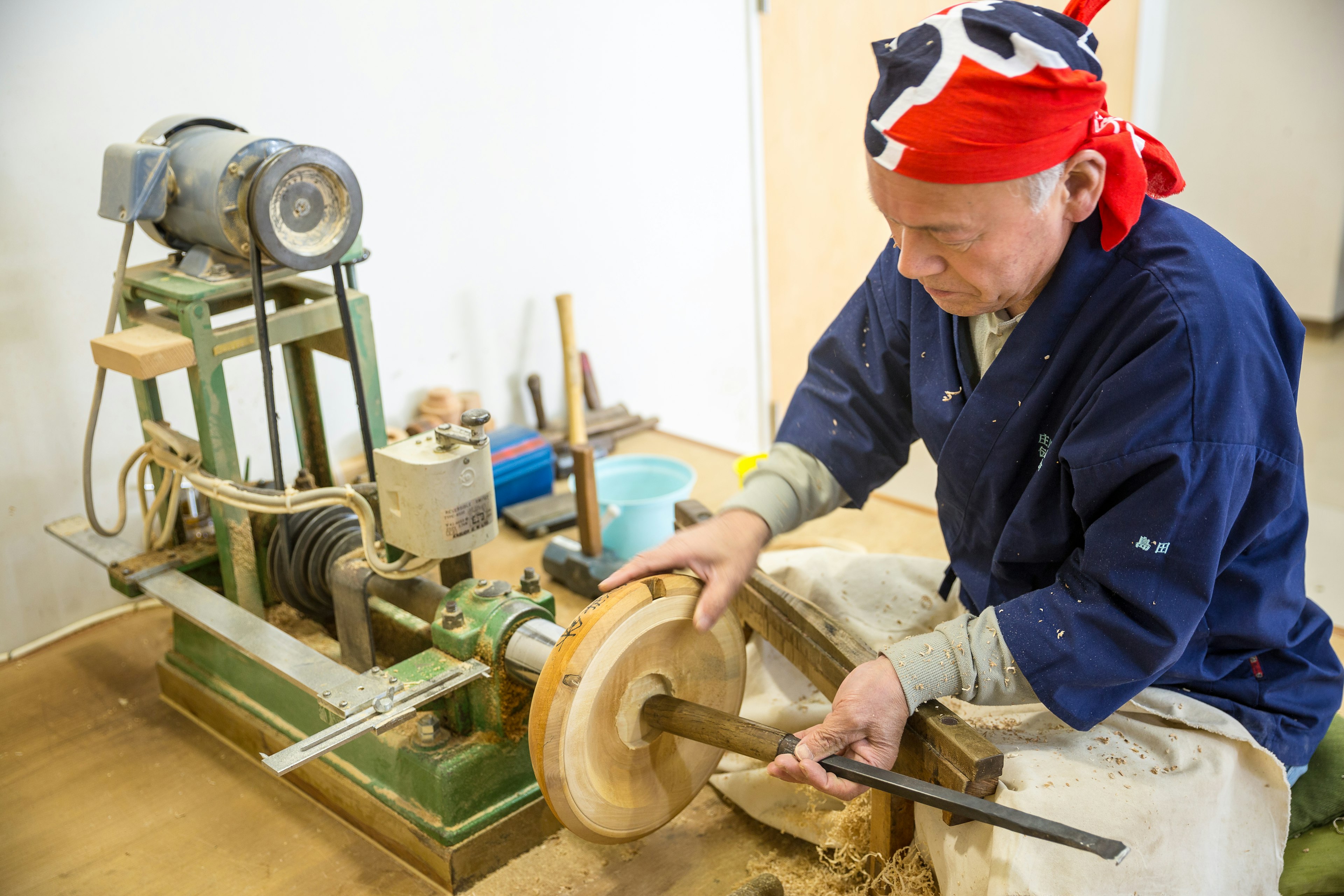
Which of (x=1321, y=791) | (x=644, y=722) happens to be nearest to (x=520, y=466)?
(x=644, y=722)

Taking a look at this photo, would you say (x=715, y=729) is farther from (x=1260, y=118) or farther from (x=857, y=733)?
(x=1260, y=118)

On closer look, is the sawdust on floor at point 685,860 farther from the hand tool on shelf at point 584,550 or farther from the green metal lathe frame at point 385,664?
the hand tool on shelf at point 584,550

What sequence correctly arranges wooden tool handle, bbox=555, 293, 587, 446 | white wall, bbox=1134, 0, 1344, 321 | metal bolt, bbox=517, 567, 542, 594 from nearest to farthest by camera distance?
metal bolt, bbox=517, 567, 542, 594 → wooden tool handle, bbox=555, 293, 587, 446 → white wall, bbox=1134, 0, 1344, 321

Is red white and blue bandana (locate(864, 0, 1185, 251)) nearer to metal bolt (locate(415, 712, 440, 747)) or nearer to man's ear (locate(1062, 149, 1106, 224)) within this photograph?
man's ear (locate(1062, 149, 1106, 224))

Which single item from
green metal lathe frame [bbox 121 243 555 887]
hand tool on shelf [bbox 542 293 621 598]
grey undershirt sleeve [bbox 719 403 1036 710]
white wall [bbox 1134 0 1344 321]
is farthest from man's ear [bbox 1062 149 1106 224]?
white wall [bbox 1134 0 1344 321]

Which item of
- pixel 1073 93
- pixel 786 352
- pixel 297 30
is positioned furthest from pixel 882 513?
pixel 297 30

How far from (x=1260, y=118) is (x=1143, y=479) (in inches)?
113

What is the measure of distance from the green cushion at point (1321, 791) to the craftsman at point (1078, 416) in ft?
0.27

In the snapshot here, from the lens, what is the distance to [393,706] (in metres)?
1.42

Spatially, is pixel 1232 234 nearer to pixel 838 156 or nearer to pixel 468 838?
pixel 838 156

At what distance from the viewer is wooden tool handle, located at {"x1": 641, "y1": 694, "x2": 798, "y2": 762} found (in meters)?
1.28

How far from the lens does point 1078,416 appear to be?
124 cm

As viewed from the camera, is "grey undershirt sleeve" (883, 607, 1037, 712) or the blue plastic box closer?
"grey undershirt sleeve" (883, 607, 1037, 712)

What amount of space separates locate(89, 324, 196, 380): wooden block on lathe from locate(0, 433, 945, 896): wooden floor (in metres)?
0.74
